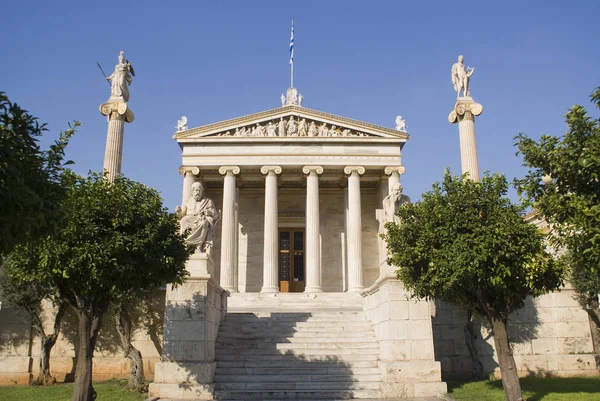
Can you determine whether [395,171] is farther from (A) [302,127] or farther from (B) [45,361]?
(B) [45,361]

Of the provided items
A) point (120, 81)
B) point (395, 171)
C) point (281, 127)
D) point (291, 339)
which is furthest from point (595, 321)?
point (120, 81)

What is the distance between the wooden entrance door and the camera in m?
32.9

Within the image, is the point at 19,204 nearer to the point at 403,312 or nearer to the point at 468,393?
the point at 403,312

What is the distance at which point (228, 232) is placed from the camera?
96.5 ft

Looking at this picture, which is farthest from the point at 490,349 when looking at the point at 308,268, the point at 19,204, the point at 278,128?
the point at 278,128

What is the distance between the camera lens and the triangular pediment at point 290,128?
101ft

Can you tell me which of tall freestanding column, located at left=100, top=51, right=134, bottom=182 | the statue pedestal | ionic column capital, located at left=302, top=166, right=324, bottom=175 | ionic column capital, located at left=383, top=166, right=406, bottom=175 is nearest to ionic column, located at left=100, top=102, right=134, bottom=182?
tall freestanding column, located at left=100, top=51, right=134, bottom=182

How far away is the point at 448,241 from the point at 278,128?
20481mm

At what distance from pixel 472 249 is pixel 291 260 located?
74.4ft

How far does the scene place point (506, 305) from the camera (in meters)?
12.4

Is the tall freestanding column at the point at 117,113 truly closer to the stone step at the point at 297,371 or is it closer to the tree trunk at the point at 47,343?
the tree trunk at the point at 47,343

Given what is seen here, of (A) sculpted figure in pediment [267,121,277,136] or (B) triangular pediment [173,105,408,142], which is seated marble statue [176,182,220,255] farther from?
(A) sculpted figure in pediment [267,121,277,136]

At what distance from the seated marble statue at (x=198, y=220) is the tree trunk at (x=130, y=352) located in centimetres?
419

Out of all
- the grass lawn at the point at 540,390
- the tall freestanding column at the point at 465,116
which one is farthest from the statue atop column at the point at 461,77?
the grass lawn at the point at 540,390
